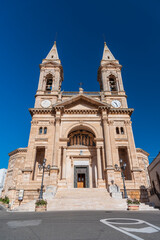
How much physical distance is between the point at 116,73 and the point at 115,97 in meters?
6.28

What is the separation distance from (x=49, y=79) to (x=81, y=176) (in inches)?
747

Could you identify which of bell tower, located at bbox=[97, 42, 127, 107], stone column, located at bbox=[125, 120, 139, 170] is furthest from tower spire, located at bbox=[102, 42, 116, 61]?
stone column, located at bbox=[125, 120, 139, 170]

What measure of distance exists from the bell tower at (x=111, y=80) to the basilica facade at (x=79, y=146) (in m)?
0.17

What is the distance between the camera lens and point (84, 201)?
13.8 meters

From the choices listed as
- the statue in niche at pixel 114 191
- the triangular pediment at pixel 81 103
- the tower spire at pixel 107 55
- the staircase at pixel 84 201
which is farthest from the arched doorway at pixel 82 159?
the tower spire at pixel 107 55

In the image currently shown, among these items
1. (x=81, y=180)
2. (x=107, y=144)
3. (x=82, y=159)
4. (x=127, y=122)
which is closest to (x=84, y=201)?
(x=81, y=180)

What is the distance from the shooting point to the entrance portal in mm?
21078

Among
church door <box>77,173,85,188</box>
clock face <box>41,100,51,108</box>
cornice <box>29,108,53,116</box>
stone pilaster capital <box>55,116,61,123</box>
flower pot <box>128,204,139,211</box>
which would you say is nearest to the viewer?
flower pot <box>128,204,139,211</box>

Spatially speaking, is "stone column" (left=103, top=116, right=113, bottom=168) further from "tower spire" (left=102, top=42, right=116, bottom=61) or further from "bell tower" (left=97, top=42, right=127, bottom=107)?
"tower spire" (left=102, top=42, right=116, bottom=61)

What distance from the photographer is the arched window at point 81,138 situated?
23484 millimetres

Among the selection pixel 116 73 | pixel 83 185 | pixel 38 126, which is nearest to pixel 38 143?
pixel 38 126

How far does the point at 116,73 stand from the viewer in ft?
96.2

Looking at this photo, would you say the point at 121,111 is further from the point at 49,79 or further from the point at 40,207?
the point at 40,207

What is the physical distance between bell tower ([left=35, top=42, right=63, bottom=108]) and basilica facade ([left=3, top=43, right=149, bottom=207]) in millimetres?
179
